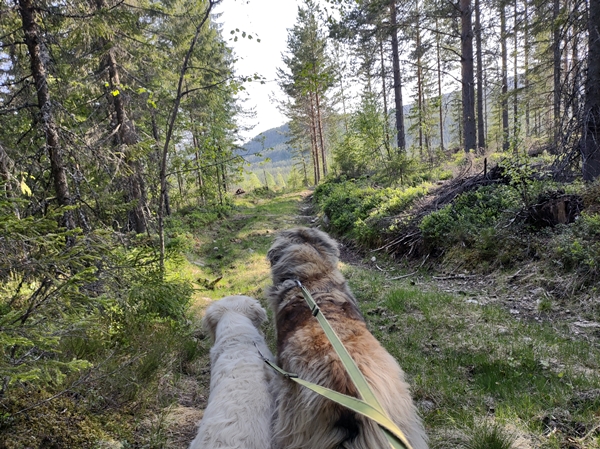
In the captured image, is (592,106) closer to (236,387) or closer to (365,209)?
(365,209)

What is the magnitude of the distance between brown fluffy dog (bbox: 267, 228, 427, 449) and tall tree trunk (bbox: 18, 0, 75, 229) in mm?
4235

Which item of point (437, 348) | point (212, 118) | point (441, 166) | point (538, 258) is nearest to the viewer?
point (437, 348)

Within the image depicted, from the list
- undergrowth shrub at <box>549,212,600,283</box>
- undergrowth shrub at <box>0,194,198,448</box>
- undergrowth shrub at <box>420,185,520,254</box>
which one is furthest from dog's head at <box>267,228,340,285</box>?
undergrowth shrub at <box>420,185,520,254</box>

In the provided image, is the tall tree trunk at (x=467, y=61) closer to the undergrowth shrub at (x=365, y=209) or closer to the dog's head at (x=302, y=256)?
the undergrowth shrub at (x=365, y=209)

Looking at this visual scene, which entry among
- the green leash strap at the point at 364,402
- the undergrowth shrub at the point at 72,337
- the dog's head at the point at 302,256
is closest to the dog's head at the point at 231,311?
the undergrowth shrub at the point at 72,337

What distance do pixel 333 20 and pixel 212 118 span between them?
16721 mm

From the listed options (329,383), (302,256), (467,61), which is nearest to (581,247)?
(302,256)

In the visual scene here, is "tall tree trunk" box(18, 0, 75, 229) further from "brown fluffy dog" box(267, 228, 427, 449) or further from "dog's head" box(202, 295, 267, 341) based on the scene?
"brown fluffy dog" box(267, 228, 427, 449)

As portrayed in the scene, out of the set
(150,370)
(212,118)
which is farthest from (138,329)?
(212,118)

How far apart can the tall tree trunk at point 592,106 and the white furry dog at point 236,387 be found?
271 inches

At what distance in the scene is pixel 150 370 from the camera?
347cm

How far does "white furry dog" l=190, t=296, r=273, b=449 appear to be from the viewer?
2150mm

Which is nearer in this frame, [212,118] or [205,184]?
[205,184]

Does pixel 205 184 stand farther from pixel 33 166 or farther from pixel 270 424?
pixel 270 424
